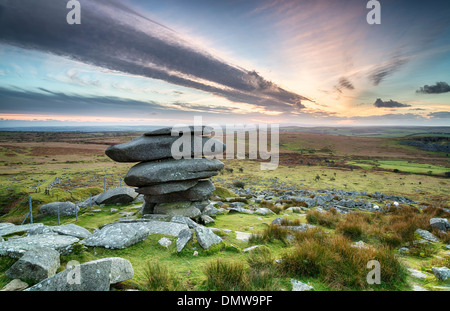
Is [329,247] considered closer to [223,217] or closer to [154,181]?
[223,217]

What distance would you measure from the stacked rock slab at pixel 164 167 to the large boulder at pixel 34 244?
6.72 meters

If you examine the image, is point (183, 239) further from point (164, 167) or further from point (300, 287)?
point (164, 167)

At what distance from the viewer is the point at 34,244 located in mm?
5309

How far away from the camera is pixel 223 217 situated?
13.8 metres

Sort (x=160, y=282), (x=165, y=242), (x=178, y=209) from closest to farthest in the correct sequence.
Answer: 1. (x=160, y=282)
2. (x=165, y=242)
3. (x=178, y=209)

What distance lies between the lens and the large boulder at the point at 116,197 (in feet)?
54.3

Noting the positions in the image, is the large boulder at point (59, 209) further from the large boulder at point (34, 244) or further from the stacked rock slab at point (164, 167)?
the large boulder at point (34, 244)

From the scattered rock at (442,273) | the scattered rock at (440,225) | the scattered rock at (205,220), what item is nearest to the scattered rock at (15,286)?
the scattered rock at (205,220)

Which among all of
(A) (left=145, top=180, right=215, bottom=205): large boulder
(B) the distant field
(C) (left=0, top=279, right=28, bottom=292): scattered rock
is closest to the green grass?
(B) the distant field

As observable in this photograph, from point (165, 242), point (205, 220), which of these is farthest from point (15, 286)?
point (205, 220)

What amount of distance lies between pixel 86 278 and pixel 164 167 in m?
9.06

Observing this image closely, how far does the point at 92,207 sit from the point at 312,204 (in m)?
18.6

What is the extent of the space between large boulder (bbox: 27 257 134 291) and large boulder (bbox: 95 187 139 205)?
45.9 ft
